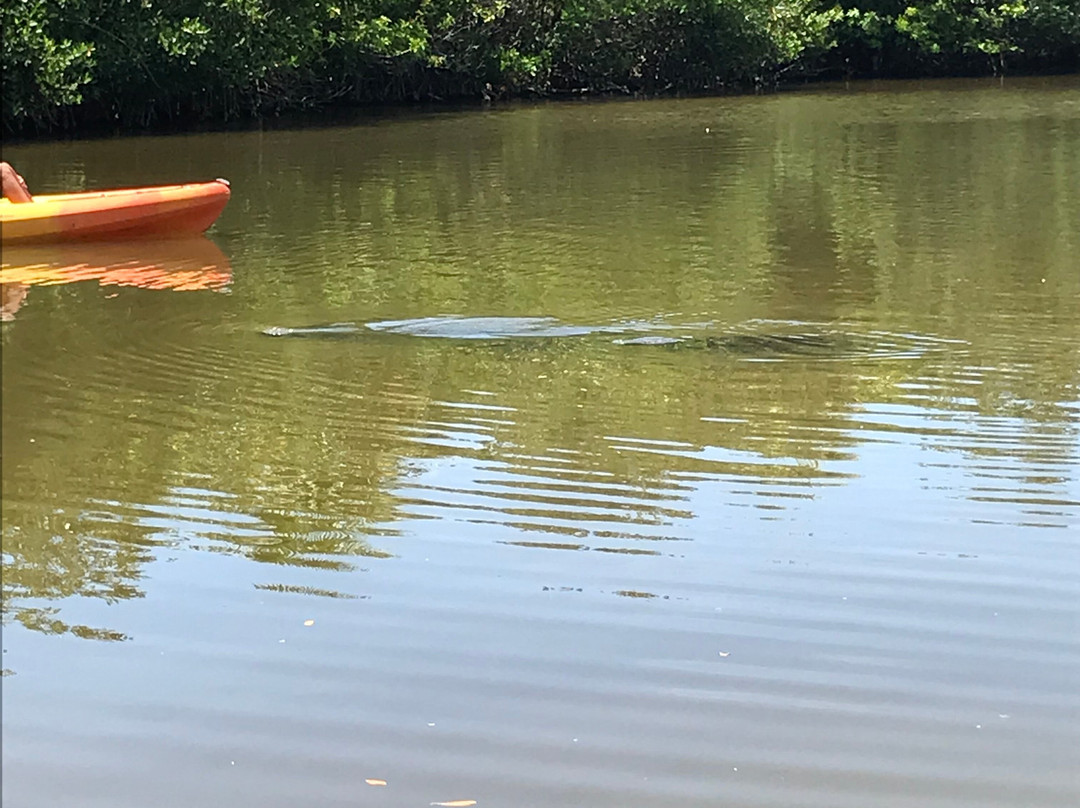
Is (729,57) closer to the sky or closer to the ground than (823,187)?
closer to the sky

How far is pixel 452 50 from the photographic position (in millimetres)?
32625

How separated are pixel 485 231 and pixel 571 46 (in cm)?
Answer: 2141

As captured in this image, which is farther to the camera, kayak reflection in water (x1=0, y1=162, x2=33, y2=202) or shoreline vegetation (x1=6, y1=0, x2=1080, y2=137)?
shoreline vegetation (x1=6, y1=0, x2=1080, y2=137)

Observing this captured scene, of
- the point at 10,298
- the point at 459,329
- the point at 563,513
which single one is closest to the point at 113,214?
the point at 10,298

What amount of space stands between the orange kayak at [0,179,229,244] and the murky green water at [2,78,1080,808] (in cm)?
20

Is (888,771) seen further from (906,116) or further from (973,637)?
(906,116)

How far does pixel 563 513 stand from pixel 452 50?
28.1 meters

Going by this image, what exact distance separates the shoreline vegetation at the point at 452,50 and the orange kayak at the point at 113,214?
10860 mm

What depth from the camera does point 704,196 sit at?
Answer: 55.3 ft

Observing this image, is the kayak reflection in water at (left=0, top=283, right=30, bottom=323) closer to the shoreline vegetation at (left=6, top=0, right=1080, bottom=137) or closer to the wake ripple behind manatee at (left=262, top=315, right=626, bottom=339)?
the wake ripple behind manatee at (left=262, top=315, right=626, bottom=339)

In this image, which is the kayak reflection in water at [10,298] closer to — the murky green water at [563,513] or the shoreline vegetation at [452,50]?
the murky green water at [563,513]

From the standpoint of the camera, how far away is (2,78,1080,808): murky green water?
3.84 meters

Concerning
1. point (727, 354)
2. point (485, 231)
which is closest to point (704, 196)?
point (485, 231)

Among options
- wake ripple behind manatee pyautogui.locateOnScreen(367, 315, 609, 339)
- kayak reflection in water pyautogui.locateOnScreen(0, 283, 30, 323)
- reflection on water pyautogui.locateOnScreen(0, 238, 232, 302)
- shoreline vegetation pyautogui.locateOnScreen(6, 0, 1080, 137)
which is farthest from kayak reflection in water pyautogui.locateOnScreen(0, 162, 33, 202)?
shoreline vegetation pyautogui.locateOnScreen(6, 0, 1080, 137)
